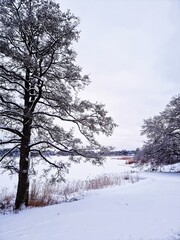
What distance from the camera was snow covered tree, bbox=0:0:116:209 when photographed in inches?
296

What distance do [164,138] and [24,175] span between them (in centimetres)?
1544

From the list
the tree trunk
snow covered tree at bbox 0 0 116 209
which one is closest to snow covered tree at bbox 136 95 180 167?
snow covered tree at bbox 0 0 116 209

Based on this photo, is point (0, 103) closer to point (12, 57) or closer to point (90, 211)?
point (12, 57)

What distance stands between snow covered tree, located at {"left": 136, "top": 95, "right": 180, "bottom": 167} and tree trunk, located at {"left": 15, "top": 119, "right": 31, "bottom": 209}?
14.9 meters

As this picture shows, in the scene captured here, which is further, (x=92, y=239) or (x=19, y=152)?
(x=19, y=152)

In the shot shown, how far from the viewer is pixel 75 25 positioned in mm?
8062

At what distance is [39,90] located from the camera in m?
7.78

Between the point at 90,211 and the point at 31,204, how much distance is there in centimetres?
392

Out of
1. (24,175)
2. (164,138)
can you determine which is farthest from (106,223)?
(164,138)

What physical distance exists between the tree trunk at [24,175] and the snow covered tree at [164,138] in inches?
585

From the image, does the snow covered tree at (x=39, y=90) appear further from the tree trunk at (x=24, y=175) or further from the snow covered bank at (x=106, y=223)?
the snow covered bank at (x=106, y=223)

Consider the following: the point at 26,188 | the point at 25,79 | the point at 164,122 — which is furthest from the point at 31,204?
the point at 164,122

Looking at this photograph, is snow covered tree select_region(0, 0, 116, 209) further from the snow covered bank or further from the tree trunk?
the snow covered bank

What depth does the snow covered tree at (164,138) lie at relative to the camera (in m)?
19.9
